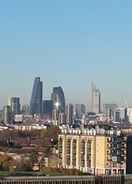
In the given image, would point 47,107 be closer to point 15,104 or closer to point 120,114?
point 15,104

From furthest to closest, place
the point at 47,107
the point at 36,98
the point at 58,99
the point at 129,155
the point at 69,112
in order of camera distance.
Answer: the point at 36,98
the point at 47,107
the point at 58,99
the point at 69,112
the point at 129,155

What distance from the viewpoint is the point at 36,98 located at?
72.7 metres

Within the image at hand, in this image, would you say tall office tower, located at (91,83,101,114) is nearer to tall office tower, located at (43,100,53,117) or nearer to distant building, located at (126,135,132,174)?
tall office tower, located at (43,100,53,117)

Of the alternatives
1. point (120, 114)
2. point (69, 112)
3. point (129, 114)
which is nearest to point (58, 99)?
point (69, 112)

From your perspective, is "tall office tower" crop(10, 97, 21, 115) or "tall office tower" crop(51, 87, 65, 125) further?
"tall office tower" crop(10, 97, 21, 115)

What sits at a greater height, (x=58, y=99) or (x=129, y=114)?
(x=58, y=99)

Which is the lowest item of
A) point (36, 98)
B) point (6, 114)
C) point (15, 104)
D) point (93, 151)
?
point (93, 151)

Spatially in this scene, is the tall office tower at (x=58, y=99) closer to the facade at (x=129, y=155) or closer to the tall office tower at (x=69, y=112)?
the tall office tower at (x=69, y=112)

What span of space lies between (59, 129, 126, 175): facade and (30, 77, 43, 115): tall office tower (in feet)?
145

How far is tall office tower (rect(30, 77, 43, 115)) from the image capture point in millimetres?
70575

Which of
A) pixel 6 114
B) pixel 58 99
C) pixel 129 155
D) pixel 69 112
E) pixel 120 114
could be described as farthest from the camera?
pixel 58 99

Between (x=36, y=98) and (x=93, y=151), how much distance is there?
161 ft

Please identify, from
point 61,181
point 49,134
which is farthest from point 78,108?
point 61,181

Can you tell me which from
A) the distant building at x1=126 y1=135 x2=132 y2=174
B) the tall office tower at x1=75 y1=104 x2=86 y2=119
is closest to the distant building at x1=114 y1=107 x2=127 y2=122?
the tall office tower at x1=75 y1=104 x2=86 y2=119
